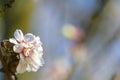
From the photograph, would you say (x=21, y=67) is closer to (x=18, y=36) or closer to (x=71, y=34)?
(x=18, y=36)

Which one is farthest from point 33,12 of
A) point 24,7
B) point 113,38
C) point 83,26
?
point 113,38

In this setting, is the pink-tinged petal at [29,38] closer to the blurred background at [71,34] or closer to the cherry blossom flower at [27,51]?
the cherry blossom flower at [27,51]

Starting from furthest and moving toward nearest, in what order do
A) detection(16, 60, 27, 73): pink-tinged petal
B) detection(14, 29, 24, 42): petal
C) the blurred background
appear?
the blurred background < detection(14, 29, 24, 42): petal < detection(16, 60, 27, 73): pink-tinged petal

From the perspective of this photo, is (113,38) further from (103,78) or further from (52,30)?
(103,78)

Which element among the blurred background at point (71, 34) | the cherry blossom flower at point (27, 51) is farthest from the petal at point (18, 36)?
the blurred background at point (71, 34)

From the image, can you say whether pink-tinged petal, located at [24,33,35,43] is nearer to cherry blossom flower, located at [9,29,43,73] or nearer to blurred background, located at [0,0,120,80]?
cherry blossom flower, located at [9,29,43,73]

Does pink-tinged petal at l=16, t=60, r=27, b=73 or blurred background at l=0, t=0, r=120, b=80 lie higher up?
blurred background at l=0, t=0, r=120, b=80

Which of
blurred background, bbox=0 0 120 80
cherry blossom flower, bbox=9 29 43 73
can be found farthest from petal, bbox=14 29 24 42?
blurred background, bbox=0 0 120 80

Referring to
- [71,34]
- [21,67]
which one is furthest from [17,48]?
[71,34]
